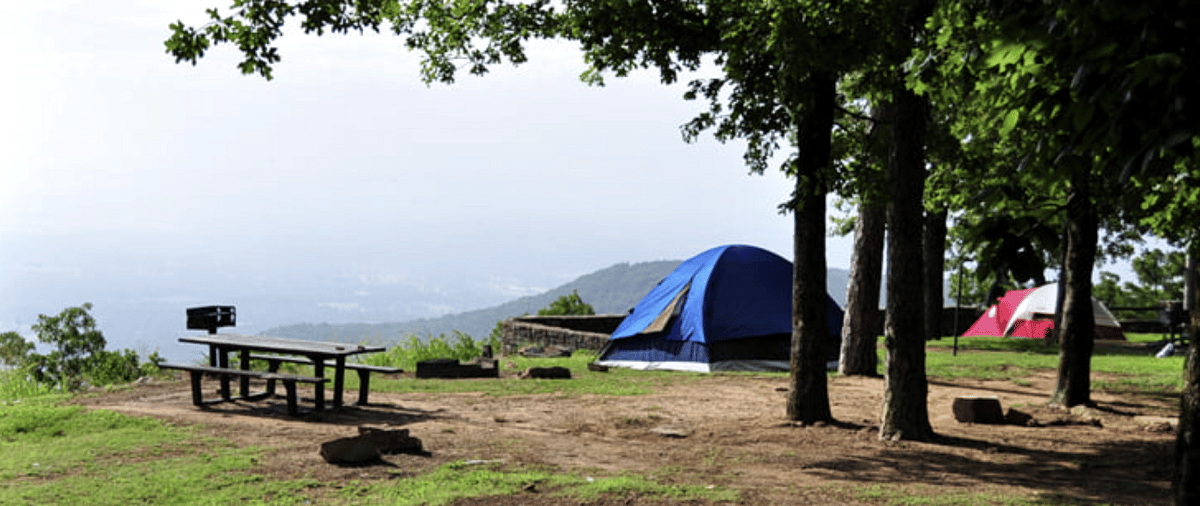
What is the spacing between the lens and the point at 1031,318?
28.0 meters

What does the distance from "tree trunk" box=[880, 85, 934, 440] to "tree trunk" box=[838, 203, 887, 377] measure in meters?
6.02

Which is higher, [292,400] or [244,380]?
[244,380]

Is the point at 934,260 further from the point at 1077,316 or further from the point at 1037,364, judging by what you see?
the point at 1077,316

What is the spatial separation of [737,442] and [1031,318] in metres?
21.5

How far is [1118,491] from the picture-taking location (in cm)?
729

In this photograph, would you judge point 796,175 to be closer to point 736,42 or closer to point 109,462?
point 736,42

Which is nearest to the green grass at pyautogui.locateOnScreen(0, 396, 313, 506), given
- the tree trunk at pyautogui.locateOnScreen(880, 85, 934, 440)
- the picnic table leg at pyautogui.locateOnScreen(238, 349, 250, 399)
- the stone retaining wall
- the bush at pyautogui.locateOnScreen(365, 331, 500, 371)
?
the picnic table leg at pyautogui.locateOnScreen(238, 349, 250, 399)

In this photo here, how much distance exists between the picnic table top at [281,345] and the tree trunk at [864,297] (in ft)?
26.3

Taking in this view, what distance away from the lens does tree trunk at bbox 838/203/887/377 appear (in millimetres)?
15727

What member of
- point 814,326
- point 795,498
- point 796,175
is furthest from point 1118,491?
point 796,175

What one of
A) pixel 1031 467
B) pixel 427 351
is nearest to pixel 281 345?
pixel 1031 467

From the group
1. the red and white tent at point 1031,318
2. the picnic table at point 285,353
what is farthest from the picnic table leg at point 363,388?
the red and white tent at point 1031,318

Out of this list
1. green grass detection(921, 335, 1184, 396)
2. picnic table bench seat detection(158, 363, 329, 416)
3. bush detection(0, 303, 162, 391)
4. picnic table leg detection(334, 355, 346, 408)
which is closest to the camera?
picnic table bench seat detection(158, 363, 329, 416)

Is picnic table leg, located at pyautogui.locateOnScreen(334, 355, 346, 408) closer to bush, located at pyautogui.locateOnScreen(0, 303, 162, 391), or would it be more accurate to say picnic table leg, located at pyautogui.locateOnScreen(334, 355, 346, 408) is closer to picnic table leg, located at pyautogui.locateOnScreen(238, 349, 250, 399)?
picnic table leg, located at pyautogui.locateOnScreen(238, 349, 250, 399)
